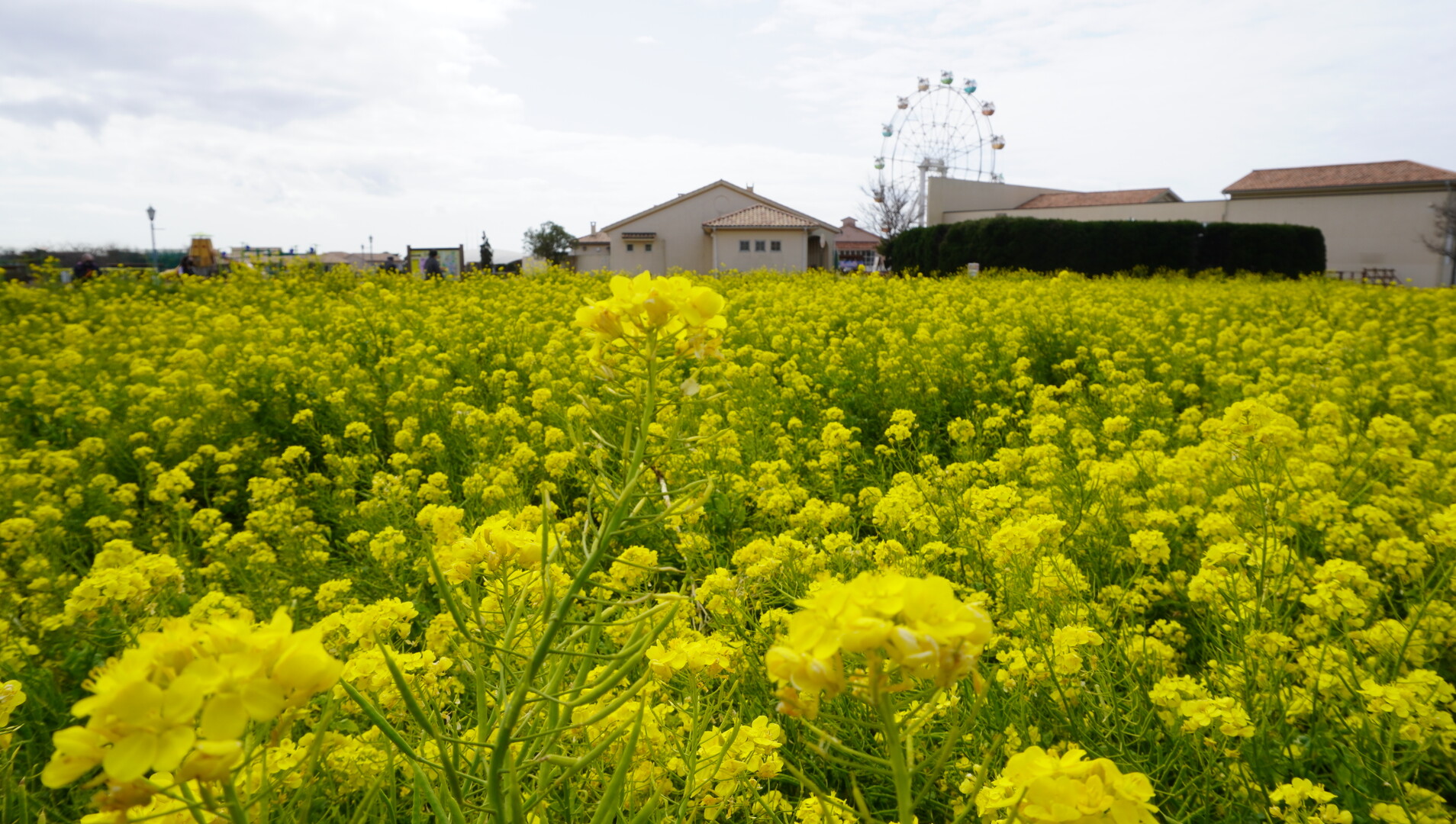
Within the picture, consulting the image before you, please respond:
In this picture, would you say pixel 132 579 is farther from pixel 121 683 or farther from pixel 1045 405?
pixel 1045 405

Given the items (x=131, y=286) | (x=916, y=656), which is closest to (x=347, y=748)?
(x=916, y=656)

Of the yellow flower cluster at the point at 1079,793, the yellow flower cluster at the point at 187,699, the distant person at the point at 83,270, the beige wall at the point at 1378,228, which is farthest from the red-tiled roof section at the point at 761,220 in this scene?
the yellow flower cluster at the point at 187,699

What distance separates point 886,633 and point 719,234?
115 feet

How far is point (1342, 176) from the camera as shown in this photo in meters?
31.6

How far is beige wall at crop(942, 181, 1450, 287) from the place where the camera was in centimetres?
2816

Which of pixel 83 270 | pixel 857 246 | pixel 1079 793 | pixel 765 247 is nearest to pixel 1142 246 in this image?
pixel 765 247

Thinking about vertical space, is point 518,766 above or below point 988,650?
above

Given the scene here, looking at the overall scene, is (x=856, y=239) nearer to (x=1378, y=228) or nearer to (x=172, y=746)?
(x=1378, y=228)

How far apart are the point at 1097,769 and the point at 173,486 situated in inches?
147

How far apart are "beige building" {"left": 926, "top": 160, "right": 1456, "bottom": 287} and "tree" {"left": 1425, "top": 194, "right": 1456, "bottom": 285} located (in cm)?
9

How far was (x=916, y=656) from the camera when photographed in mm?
514

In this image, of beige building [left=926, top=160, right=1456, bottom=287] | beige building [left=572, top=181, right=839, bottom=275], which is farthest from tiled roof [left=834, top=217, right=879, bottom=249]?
beige building [left=926, top=160, right=1456, bottom=287]

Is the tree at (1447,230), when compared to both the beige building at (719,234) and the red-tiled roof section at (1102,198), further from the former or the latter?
the beige building at (719,234)

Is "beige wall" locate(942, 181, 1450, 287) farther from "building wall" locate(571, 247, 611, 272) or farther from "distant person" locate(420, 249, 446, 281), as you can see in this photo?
"distant person" locate(420, 249, 446, 281)
